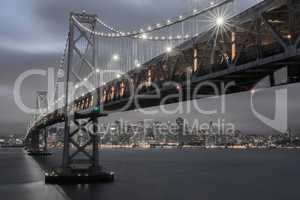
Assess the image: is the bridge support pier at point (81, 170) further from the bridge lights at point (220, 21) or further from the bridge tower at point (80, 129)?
the bridge lights at point (220, 21)

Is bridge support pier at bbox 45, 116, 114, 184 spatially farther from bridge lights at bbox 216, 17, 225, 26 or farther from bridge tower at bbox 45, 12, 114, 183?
bridge lights at bbox 216, 17, 225, 26

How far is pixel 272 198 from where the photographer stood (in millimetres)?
41000

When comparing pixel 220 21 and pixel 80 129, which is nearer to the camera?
pixel 220 21

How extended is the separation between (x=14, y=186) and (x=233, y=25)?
3770 centimetres

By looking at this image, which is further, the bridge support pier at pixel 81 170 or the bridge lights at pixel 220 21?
the bridge support pier at pixel 81 170

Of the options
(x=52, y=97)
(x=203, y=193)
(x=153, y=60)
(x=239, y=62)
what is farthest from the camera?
(x=52, y=97)

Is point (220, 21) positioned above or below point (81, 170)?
above

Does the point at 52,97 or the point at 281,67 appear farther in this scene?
the point at 52,97

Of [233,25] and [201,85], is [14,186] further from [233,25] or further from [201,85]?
[233,25]

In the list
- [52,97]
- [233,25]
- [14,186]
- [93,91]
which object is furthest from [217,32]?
[52,97]

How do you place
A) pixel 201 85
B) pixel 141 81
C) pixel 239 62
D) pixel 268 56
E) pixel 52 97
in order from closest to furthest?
1. pixel 268 56
2. pixel 239 62
3. pixel 201 85
4. pixel 141 81
5. pixel 52 97

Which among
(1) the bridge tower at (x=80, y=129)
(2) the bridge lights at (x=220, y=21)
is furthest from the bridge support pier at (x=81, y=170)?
(2) the bridge lights at (x=220, y=21)

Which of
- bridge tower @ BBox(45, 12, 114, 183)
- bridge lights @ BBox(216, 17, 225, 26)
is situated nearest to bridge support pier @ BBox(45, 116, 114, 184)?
bridge tower @ BBox(45, 12, 114, 183)

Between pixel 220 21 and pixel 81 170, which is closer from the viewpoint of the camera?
pixel 220 21
